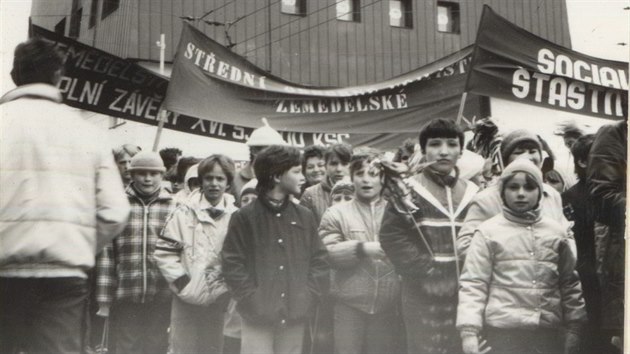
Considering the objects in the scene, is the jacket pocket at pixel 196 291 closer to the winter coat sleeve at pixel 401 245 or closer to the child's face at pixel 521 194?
the winter coat sleeve at pixel 401 245

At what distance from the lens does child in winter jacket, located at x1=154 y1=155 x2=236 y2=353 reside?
4.09m

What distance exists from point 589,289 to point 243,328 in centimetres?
192

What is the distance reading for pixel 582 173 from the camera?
4.43 meters

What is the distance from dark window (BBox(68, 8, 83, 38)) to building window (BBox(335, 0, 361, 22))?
4.89ft

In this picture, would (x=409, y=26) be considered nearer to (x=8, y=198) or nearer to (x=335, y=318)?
(x=335, y=318)

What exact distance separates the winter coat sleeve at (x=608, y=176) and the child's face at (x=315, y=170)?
1.45m

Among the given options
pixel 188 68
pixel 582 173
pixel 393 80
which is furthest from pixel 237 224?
pixel 582 173

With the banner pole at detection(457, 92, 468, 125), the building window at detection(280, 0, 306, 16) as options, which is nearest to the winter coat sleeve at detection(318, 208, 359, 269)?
the banner pole at detection(457, 92, 468, 125)

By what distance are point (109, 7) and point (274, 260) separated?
5.61 feet

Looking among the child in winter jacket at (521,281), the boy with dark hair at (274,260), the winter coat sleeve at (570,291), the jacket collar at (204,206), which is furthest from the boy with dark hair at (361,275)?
the winter coat sleeve at (570,291)

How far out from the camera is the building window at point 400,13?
4.94m

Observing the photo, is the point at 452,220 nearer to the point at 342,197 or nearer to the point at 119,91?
the point at 342,197

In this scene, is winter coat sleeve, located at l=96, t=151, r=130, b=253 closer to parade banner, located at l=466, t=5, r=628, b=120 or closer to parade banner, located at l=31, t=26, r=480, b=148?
parade banner, located at l=31, t=26, r=480, b=148

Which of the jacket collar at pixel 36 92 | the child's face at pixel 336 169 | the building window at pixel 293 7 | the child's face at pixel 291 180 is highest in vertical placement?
the building window at pixel 293 7
